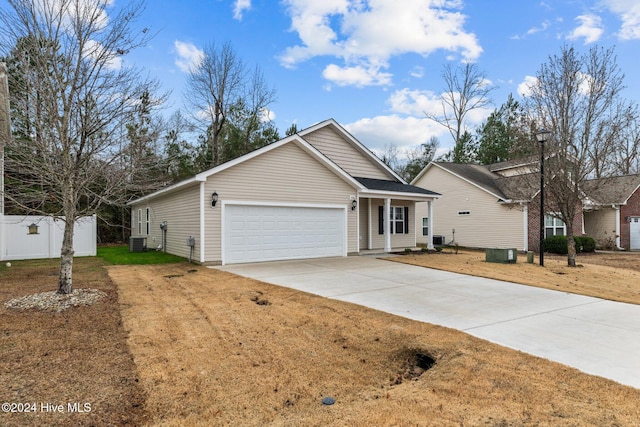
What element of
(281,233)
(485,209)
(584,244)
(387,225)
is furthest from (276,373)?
(584,244)

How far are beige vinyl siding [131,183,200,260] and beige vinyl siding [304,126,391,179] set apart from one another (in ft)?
21.0

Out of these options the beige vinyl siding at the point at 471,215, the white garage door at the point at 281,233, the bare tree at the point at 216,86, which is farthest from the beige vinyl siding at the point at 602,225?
the bare tree at the point at 216,86

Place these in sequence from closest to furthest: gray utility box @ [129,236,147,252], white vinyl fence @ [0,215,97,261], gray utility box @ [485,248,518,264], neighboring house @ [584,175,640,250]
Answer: gray utility box @ [485,248,518,264] < white vinyl fence @ [0,215,97,261] < gray utility box @ [129,236,147,252] < neighboring house @ [584,175,640,250]

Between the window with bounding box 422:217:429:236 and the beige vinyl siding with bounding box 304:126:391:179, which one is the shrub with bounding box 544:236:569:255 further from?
the beige vinyl siding with bounding box 304:126:391:179

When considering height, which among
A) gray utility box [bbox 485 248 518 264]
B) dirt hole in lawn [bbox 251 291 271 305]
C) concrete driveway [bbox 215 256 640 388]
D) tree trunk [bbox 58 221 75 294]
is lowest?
concrete driveway [bbox 215 256 640 388]

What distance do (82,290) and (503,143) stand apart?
3355 cm

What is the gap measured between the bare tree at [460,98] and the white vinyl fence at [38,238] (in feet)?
94.9

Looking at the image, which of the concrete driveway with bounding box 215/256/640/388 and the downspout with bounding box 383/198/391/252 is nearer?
the concrete driveway with bounding box 215/256/640/388

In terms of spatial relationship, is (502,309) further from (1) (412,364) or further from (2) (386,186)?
(2) (386,186)

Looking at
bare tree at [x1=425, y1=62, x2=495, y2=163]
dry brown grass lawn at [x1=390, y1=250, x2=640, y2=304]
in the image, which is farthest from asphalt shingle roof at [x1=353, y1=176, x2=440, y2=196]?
bare tree at [x1=425, y1=62, x2=495, y2=163]

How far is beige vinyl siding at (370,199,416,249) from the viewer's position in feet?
57.1

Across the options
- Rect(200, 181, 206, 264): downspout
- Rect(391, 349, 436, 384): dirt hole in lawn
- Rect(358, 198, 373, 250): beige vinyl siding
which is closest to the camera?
Rect(391, 349, 436, 384): dirt hole in lawn

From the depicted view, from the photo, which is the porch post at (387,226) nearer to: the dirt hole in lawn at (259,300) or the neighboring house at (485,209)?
the neighboring house at (485,209)

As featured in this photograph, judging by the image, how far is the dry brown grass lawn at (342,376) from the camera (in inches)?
114
